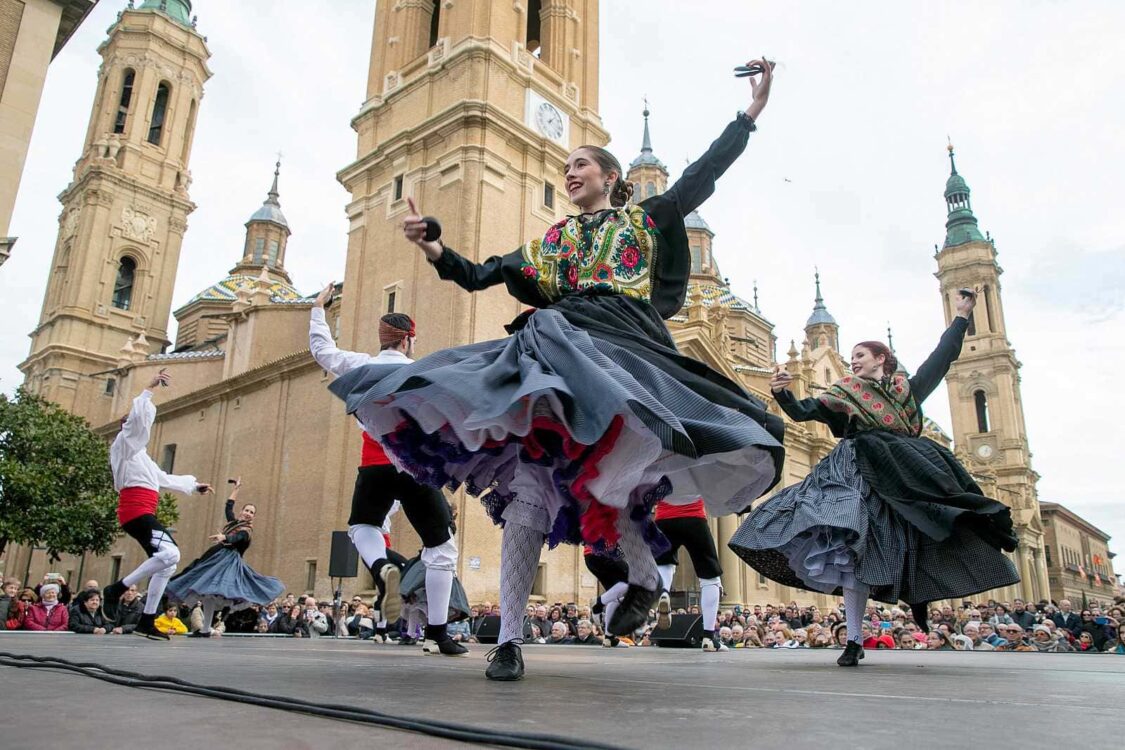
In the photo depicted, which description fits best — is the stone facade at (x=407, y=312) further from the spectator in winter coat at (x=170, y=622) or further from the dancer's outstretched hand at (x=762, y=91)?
the dancer's outstretched hand at (x=762, y=91)

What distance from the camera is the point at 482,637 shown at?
8133 mm

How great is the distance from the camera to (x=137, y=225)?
43031mm

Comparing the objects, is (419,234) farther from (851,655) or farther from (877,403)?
(851,655)

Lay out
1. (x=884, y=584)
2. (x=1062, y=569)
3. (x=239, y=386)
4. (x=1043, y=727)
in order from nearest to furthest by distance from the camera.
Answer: (x=1043, y=727) < (x=884, y=584) < (x=239, y=386) < (x=1062, y=569)

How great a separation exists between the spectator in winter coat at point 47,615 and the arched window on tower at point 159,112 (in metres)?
40.4

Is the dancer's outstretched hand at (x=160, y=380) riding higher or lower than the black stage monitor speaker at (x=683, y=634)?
higher

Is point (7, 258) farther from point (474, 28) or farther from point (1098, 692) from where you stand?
point (474, 28)

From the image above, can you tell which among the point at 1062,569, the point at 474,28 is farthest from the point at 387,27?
the point at 1062,569

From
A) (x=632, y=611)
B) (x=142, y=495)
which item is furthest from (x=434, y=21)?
(x=632, y=611)

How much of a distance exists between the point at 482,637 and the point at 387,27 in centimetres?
2243

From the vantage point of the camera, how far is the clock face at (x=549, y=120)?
2319 cm

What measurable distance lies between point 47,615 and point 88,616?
133 centimetres

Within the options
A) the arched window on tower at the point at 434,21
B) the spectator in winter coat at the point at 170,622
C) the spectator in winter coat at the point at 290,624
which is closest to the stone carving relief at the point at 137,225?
the arched window on tower at the point at 434,21

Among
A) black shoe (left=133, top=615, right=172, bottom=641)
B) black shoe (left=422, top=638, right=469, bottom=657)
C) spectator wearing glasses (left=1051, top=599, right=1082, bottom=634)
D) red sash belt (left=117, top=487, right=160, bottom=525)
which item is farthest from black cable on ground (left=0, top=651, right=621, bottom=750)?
spectator wearing glasses (left=1051, top=599, right=1082, bottom=634)
